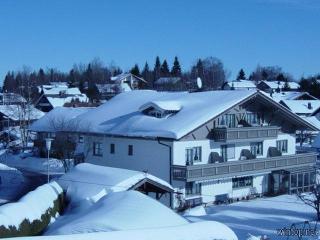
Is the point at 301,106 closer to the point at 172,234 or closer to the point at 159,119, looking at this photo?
the point at 159,119

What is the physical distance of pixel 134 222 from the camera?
46.9 feet

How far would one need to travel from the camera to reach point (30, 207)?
1664cm

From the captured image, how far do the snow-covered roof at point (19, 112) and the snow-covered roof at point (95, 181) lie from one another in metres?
39.4

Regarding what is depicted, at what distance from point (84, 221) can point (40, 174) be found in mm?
27854

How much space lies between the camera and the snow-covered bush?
1495 centimetres

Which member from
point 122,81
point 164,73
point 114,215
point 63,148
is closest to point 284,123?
point 63,148

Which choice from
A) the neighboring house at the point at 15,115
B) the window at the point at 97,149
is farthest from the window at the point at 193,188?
the neighboring house at the point at 15,115

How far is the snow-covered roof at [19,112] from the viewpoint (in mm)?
63406

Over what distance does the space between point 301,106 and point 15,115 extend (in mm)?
37561

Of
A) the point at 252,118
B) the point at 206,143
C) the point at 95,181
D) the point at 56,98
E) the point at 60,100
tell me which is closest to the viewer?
the point at 95,181

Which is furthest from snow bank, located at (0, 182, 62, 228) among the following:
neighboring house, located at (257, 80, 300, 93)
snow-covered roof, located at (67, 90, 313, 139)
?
neighboring house, located at (257, 80, 300, 93)

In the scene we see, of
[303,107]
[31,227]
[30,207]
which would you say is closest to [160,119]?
[30,207]

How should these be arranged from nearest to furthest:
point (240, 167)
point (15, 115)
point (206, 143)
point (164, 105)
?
point (206, 143)
point (240, 167)
point (164, 105)
point (15, 115)

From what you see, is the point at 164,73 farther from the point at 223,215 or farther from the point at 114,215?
the point at 114,215
